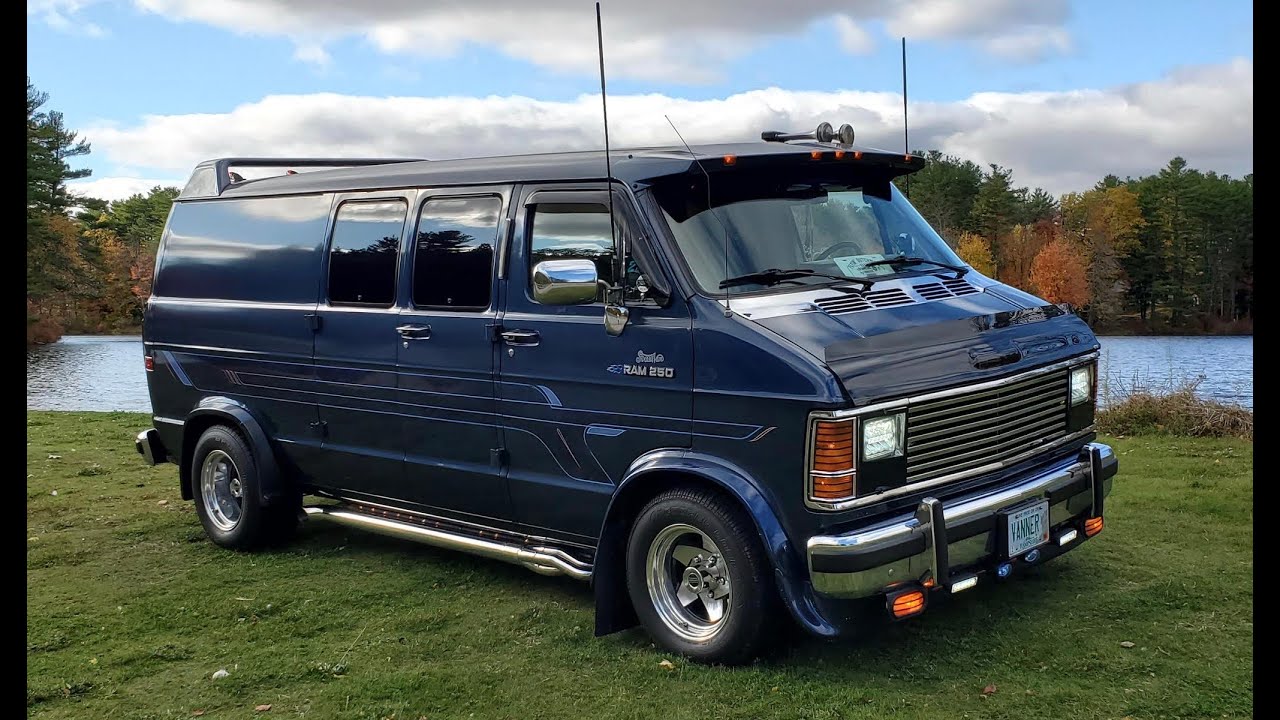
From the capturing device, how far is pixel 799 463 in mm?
4781

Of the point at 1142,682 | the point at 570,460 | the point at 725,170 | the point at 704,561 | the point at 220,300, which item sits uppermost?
the point at 725,170

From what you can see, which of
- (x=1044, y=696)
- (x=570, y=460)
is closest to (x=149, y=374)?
(x=570, y=460)

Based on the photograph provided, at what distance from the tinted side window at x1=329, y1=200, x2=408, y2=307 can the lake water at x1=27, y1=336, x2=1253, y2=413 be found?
4.81 metres

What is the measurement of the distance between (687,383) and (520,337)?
1124 mm

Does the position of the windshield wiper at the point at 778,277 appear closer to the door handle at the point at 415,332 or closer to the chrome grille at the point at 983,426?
the chrome grille at the point at 983,426

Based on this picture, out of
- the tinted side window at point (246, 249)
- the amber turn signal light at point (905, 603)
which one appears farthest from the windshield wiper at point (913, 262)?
the tinted side window at point (246, 249)

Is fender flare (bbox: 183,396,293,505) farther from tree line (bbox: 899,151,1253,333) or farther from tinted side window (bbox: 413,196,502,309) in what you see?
tree line (bbox: 899,151,1253,333)

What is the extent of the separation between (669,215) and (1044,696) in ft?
8.96

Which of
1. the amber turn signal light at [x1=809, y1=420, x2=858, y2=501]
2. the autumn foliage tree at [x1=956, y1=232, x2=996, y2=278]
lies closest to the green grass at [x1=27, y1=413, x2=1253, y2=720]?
the amber turn signal light at [x1=809, y1=420, x2=858, y2=501]

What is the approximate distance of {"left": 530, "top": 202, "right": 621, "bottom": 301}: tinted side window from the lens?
223 inches

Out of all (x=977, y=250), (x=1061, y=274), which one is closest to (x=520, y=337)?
(x=977, y=250)

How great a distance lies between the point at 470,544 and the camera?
20.6 feet

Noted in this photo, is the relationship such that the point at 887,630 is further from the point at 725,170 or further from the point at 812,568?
the point at 725,170

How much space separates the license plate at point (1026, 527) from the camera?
17.3 ft
